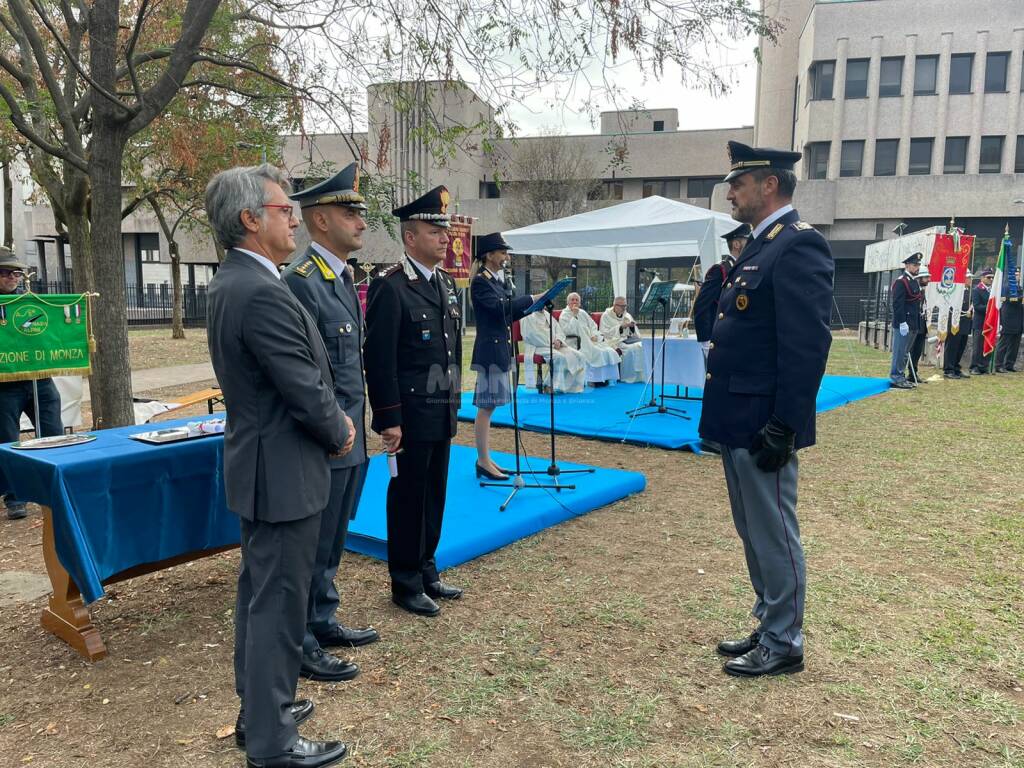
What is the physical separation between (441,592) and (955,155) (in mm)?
36093

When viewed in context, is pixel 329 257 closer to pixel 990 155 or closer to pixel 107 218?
pixel 107 218

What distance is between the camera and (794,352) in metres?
2.69

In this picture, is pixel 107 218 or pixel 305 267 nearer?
pixel 305 267

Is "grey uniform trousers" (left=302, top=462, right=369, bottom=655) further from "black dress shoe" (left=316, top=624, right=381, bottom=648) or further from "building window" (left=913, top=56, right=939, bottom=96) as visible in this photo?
"building window" (left=913, top=56, right=939, bottom=96)

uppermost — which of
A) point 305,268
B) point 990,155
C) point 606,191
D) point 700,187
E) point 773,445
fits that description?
point 990,155

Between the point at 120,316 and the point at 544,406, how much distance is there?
536 centimetres

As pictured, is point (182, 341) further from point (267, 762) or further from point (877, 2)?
point (877, 2)

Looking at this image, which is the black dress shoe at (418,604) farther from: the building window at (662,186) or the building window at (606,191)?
the building window at (662,186)

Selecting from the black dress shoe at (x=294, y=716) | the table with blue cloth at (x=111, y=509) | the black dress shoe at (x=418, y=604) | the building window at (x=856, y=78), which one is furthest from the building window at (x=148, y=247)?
the black dress shoe at (x=294, y=716)

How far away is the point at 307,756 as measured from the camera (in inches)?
92.7

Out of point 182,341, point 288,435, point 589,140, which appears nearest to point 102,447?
point 288,435

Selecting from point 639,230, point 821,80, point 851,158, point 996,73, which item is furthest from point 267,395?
point 996,73

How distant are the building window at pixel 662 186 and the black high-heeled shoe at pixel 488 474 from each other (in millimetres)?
32166

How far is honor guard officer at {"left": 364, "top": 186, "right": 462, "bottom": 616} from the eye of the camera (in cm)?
330
